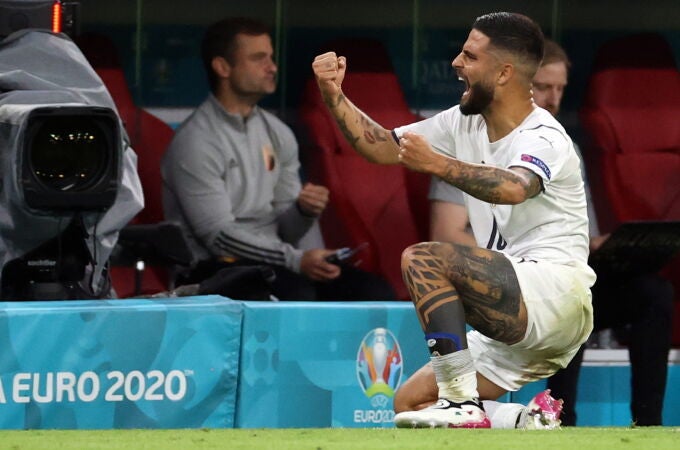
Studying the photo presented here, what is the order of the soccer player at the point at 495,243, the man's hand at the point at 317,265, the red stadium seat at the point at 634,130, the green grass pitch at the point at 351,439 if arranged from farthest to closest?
the red stadium seat at the point at 634,130, the man's hand at the point at 317,265, the soccer player at the point at 495,243, the green grass pitch at the point at 351,439

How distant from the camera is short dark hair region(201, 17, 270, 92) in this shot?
650cm

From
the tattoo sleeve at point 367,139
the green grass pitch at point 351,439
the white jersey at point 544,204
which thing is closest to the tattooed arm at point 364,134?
the tattoo sleeve at point 367,139

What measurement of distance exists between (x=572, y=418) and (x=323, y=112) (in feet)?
6.04

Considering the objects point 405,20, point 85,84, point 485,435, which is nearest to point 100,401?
point 85,84

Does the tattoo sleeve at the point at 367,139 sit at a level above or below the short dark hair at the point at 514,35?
below

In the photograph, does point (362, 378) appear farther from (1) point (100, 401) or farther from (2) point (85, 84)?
(2) point (85, 84)

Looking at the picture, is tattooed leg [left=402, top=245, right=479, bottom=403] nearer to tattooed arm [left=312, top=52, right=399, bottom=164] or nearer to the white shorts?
the white shorts

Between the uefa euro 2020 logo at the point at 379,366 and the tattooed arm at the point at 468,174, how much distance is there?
1.23 meters

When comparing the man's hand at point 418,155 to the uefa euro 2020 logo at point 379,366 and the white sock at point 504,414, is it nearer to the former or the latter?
the white sock at point 504,414

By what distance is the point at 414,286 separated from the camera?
4320 millimetres

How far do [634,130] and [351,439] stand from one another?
11.2ft

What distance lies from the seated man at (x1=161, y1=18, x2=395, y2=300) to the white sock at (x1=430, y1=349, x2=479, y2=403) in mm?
1836

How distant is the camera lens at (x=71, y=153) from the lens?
16.5 feet

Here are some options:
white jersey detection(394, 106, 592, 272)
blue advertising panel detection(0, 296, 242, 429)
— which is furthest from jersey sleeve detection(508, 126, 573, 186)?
blue advertising panel detection(0, 296, 242, 429)
